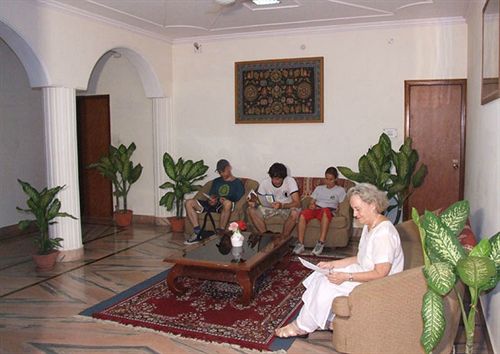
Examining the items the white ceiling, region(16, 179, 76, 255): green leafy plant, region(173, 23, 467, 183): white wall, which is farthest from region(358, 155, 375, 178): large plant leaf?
region(16, 179, 76, 255): green leafy plant

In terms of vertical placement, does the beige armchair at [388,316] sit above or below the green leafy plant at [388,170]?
below

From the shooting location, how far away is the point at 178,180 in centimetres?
730

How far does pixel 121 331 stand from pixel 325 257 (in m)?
2.79

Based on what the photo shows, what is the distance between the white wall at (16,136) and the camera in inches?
282

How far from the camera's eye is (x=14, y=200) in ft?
24.0

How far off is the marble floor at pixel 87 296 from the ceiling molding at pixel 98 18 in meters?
2.80

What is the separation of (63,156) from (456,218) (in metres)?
4.43

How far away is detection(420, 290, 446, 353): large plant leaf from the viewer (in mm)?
2393

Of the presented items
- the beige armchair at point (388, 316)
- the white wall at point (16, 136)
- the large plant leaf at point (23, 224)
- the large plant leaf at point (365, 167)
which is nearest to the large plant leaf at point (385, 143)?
the large plant leaf at point (365, 167)

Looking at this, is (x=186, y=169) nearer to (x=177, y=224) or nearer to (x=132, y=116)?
(x=177, y=224)

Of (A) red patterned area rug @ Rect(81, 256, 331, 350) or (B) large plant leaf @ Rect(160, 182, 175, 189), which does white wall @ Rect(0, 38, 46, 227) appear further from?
(A) red patterned area rug @ Rect(81, 256, 331, 350)

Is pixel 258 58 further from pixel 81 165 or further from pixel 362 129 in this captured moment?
pixel 81 165

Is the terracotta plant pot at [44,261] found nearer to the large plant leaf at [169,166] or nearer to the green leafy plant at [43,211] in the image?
the green leafy plant at [43,211]

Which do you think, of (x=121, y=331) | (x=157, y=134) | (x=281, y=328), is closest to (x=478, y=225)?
(x=281, y=328)
